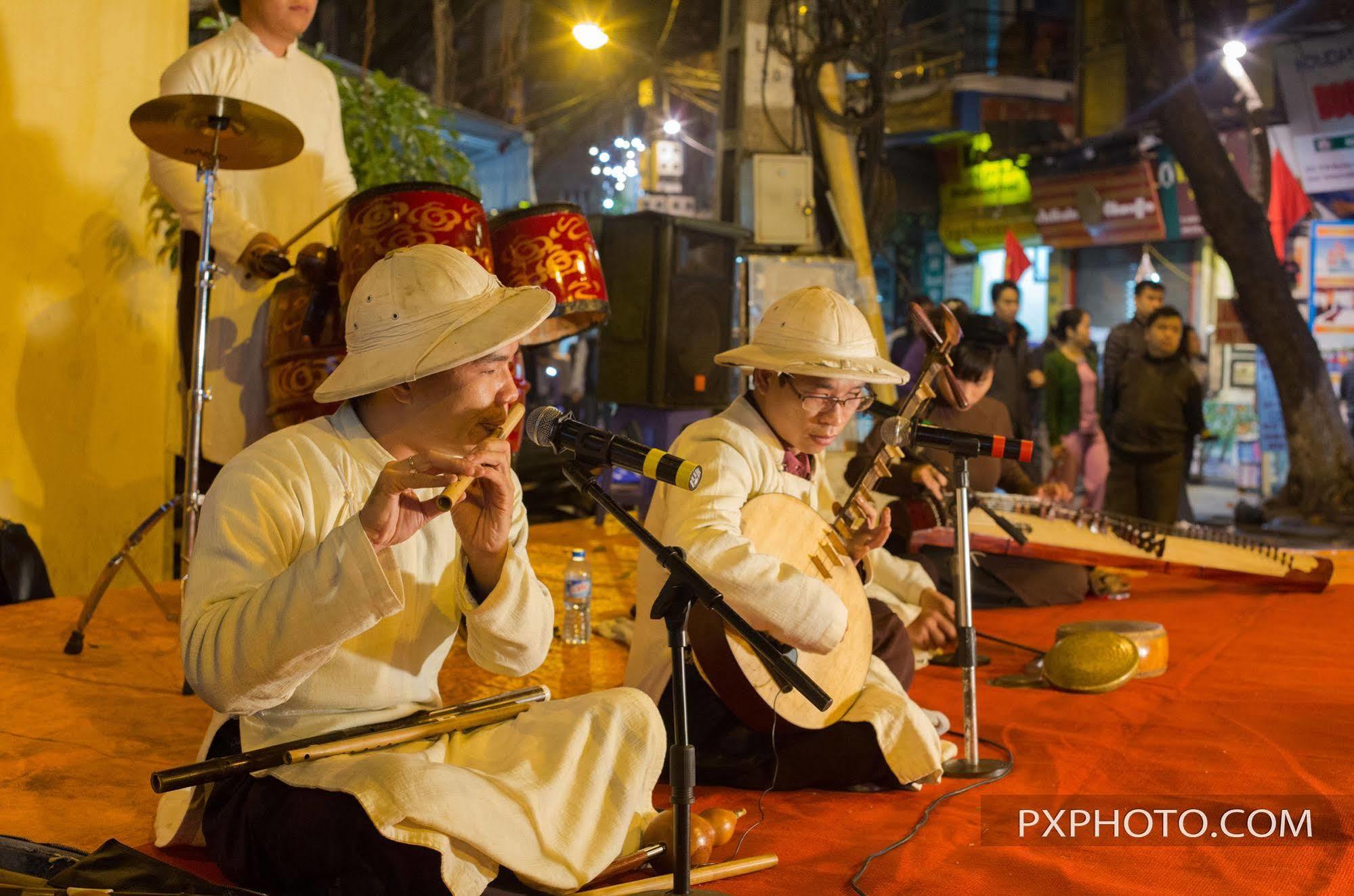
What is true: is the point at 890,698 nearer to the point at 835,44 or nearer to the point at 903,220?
the point at 835,44

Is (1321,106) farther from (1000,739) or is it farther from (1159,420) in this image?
(1000,739)

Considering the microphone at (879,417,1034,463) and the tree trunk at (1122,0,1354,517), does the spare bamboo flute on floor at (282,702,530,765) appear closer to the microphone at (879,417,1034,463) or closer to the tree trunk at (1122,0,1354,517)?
the microphone at (879,417,1034,463)

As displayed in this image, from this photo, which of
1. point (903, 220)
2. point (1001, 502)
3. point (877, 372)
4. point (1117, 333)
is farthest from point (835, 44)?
point (903, 220)

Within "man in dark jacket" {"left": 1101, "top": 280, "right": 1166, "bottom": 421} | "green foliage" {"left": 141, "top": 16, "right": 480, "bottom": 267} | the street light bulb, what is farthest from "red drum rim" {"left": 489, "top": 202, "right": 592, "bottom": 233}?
the street light bulb

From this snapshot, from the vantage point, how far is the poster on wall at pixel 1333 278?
12.6m

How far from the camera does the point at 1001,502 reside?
5.57 m

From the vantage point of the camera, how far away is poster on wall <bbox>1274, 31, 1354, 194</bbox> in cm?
1338

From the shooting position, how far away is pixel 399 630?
2.27 metres

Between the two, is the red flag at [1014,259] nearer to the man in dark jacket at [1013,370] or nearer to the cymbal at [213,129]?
the man in dark jacket at [1013,370]

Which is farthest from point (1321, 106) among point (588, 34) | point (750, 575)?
point (750, 575)

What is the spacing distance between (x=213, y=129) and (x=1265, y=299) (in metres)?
9.54

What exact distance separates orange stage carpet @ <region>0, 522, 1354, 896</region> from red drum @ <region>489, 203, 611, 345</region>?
1.35 m

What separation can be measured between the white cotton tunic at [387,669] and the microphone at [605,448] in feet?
0.38

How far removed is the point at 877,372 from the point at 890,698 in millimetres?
876
